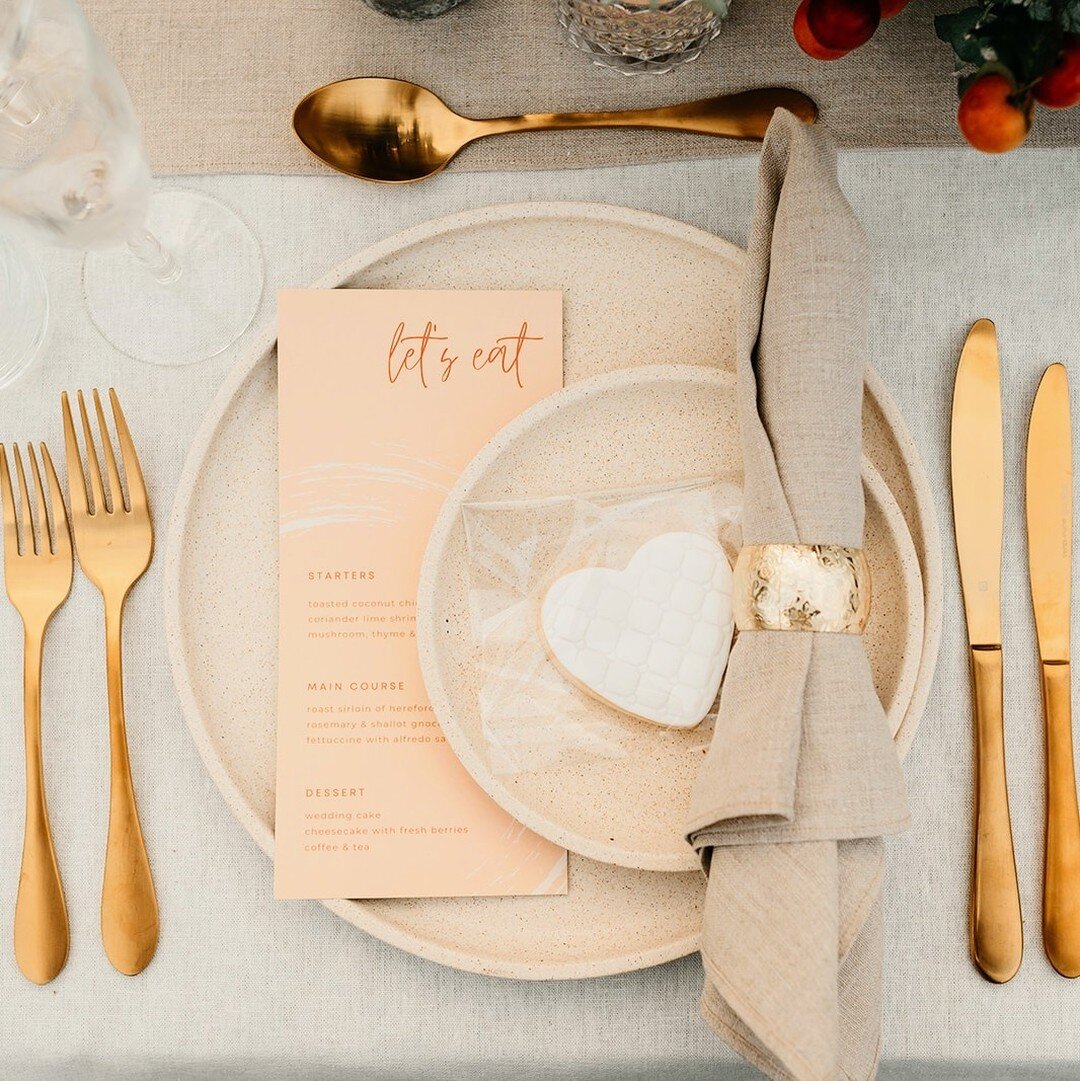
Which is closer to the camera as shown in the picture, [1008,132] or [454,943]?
[1008,132]

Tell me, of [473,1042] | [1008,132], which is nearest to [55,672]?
[473,1042]

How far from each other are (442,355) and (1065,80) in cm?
37

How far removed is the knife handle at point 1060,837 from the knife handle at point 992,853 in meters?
0.02

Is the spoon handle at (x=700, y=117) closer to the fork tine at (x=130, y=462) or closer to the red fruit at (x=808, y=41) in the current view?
the red fruit at (x=808, y=41)

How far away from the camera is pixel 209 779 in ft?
2.12

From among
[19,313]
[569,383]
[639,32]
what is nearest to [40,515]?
[19,313]

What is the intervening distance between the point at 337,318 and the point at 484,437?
0.40 ft

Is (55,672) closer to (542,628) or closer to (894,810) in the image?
(542,628)

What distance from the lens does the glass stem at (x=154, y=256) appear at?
0.60 meters

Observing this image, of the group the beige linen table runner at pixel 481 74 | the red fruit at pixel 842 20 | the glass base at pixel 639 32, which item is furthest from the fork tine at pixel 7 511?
the red fruit at pixel 842 20

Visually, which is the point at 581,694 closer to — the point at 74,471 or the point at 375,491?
the point at 375,491

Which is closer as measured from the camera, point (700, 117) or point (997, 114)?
point (997, 114)

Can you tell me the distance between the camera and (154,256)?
63 cm

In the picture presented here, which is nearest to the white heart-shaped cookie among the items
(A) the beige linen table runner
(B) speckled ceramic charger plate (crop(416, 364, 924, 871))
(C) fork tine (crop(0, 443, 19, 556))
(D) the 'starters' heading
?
(B) speckled ceramic charger plate (crop(416, 364, 924, 871))
